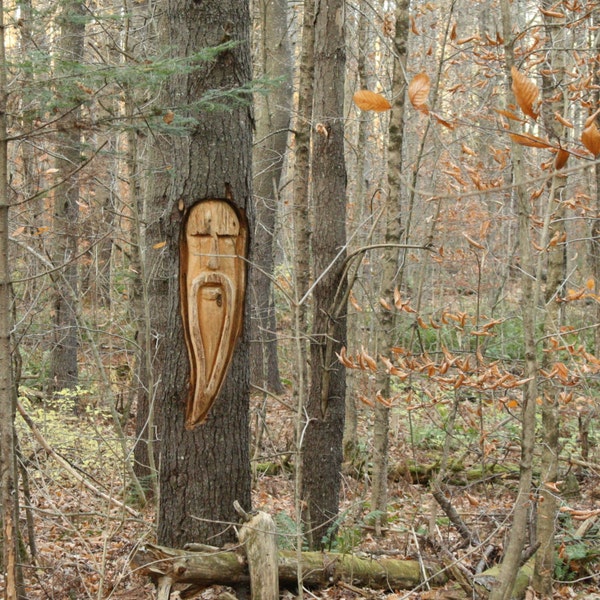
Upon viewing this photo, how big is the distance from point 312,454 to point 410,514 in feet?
5.99

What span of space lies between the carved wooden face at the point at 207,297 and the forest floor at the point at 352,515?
72 cm

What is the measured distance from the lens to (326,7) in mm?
6215

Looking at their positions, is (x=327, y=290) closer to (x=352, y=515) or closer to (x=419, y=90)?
(x=352, y=515)

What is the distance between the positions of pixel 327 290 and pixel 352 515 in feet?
7.32

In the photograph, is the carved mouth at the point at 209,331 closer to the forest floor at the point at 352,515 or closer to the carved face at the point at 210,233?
the carved face at the point at 210,233

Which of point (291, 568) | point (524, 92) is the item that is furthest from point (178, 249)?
point (524, 92)

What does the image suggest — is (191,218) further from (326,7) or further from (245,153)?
(326,7)

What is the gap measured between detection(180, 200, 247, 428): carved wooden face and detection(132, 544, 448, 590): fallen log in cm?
80

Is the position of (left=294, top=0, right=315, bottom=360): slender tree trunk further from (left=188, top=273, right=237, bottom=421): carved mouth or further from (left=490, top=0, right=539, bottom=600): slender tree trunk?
(left=490, top=0, right=539, bottom=600): slender tree trunk

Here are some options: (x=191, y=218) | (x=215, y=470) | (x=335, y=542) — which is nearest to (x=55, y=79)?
(x=191, y=218)

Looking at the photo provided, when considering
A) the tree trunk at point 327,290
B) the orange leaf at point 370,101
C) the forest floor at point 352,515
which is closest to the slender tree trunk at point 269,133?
the forest floor at point 352,515

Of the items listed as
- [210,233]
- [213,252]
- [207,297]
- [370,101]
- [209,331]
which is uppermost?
[370,101]

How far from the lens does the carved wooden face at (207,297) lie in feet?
14.4

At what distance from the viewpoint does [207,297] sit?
441cm
